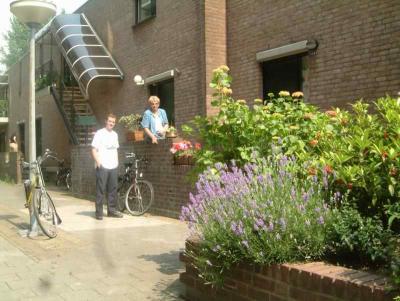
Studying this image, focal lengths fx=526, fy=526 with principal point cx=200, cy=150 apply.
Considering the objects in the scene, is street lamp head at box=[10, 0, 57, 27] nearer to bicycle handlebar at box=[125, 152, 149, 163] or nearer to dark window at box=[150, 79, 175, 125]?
bicycle handlebar at box=[125, 152, 149, 163]

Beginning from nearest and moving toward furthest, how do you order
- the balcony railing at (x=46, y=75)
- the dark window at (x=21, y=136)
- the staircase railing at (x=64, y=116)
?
1. the staircase railing at (x=64, y=116)
2. the balcony railing at (x=46, y=75)
3. the dark window at (x=21, y=136)

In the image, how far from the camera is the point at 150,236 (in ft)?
25.5

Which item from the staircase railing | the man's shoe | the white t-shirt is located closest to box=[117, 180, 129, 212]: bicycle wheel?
the man's shoe

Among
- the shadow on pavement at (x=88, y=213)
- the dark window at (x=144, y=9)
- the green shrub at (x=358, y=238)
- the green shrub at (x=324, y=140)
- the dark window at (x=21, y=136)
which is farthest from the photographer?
the dark window at (x=21, y=136)

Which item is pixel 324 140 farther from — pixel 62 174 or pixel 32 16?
pixel 62 174

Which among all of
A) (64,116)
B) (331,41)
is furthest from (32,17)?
(64,116)

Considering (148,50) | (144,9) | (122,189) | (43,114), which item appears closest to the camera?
(122,189)

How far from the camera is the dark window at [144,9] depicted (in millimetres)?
14048

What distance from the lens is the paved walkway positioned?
16.2 feet

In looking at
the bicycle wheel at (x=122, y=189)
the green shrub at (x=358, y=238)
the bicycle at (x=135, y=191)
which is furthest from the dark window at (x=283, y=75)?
the green shrub at (x=358, y=238)

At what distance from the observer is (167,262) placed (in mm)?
6074

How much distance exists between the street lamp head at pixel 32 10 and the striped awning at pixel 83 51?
7016mm

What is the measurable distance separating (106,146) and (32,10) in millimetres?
2754

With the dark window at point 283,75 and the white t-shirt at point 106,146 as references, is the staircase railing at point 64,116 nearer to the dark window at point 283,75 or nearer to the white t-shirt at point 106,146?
the white t-shirt at point 106,146
